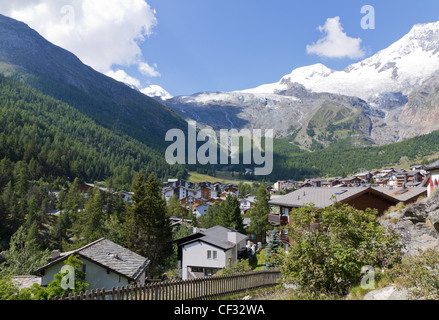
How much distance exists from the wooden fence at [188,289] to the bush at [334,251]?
1.52 meters

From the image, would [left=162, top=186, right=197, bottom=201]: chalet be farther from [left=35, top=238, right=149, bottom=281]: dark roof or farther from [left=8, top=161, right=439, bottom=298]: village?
[left=35, top=238, right=149, bottom=281]: dark roof

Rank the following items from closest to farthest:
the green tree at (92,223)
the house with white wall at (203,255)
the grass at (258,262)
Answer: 1. the house with white wall at (203,255)
2. the grass at (258,262)
3. the green tree at (92,223)

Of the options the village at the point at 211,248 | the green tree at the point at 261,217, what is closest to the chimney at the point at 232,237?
the village at the point at 211,248

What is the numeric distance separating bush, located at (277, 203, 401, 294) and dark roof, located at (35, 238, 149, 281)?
1398 centimetres

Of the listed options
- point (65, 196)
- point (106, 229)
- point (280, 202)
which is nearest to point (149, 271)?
point (106, 229)

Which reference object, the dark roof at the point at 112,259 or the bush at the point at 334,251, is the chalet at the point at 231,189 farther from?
the bush at the point at 334,251

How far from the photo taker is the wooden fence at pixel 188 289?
10.1 metres

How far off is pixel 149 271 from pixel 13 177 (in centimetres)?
8279

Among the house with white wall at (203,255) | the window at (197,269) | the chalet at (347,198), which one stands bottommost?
the window at (197,269)

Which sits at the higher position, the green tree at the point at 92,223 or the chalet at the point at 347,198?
the chalet at the point at 347,198

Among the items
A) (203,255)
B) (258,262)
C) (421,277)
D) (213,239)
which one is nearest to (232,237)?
(213,239)

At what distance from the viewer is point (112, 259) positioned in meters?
21.5
